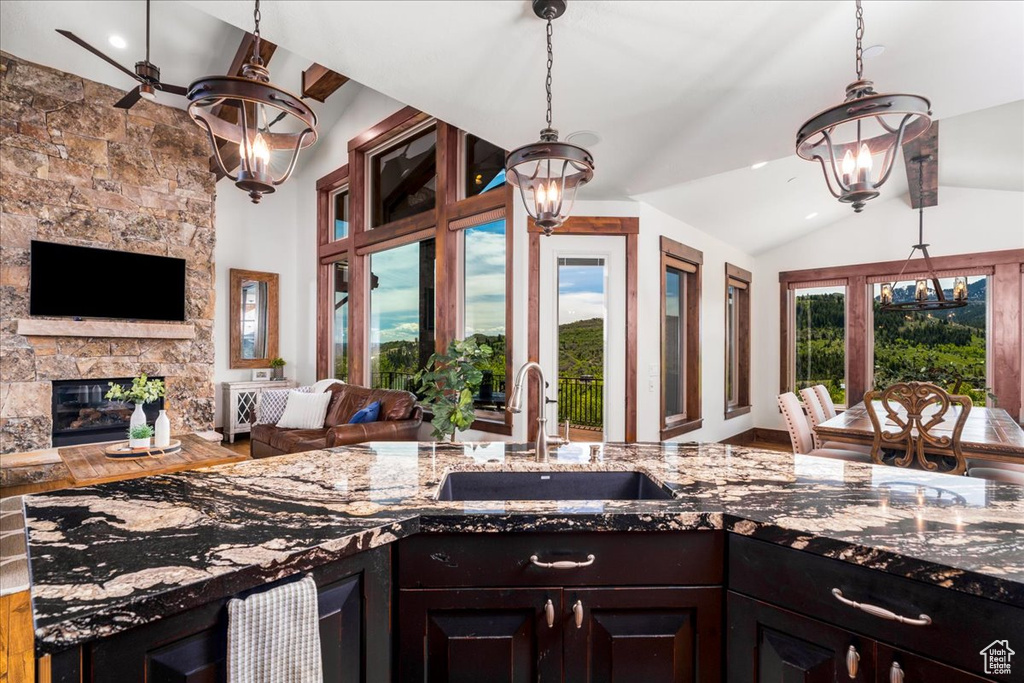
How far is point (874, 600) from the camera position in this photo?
39.7 inches

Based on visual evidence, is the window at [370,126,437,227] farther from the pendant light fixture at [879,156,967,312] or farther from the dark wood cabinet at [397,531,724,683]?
the pendant light fixture at [879,156,967,312]

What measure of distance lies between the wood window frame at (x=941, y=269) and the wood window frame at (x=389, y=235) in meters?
4.65

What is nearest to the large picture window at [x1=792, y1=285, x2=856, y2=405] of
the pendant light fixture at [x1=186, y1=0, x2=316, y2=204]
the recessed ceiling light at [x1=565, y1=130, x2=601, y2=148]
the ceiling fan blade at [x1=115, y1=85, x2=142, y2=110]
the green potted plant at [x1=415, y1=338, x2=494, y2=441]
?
the green potted plant at [x1=415, y1=338, x2=494, y2=441]

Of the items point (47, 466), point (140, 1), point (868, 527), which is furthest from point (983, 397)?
point (47, 466)

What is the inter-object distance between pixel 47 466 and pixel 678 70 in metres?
6.15

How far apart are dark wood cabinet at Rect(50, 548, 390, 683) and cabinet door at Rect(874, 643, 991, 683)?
106cm

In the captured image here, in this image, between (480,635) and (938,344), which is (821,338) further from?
(480,635)

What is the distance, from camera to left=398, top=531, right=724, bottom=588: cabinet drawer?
119 centimetres

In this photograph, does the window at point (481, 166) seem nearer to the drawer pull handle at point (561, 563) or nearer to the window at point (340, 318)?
the window at point (340, 318)

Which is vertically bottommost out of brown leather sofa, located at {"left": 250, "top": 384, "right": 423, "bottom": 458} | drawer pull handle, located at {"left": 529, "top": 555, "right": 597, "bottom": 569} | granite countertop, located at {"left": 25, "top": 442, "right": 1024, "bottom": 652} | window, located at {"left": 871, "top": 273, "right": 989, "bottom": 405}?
brown leather sofa, located at {"left": 250, "top": 384, "right": 423, "bottom": 458}

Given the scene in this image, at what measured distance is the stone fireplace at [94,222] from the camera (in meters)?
4.77

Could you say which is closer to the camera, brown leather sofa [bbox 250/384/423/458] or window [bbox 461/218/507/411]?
brown leather sofa [bbox 250/384/423/458]

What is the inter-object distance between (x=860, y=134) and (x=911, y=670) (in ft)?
4.77

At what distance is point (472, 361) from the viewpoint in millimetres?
4410
